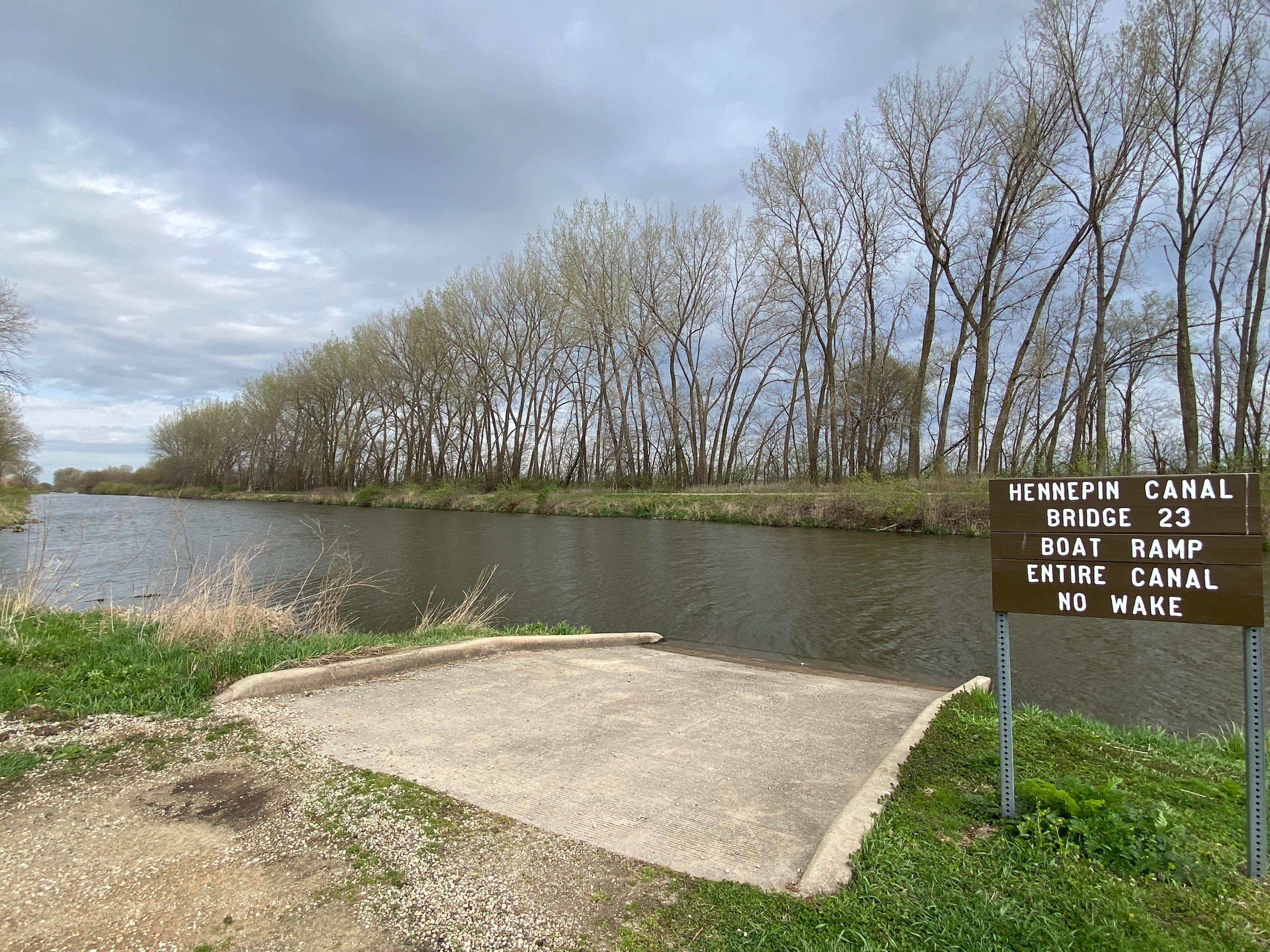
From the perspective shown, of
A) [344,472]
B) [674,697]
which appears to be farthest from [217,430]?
[674,697]

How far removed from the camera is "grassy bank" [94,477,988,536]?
2333 centimetres

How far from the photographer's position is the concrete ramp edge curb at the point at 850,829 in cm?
280

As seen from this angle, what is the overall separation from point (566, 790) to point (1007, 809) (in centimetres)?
226

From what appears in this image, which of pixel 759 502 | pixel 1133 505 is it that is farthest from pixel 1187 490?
pixel 759 502

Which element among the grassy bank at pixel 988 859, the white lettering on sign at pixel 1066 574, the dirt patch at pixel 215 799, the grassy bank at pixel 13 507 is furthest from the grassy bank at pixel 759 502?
the grassy bank at pixel 13 507

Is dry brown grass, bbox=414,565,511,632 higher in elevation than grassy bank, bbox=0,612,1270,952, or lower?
lower

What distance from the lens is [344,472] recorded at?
64250mm

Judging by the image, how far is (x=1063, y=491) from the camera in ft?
11.0

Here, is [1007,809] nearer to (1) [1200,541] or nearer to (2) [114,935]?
(1) [1200,541]

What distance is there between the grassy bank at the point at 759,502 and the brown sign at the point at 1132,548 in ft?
47.6

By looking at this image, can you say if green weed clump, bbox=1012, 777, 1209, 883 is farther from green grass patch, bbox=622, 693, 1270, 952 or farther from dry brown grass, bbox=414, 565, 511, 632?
dry brown grass, bbox=414, 565, 511, 632

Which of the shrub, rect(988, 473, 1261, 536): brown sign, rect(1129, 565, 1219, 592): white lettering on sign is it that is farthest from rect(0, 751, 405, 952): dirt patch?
the shrub

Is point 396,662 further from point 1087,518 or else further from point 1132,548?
point 1132,548

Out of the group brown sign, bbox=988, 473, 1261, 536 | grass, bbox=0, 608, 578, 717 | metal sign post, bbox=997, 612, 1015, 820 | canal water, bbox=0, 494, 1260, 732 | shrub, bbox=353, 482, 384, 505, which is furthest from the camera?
shrub, bbox=353, 482, 384, 505
